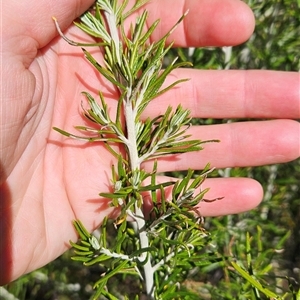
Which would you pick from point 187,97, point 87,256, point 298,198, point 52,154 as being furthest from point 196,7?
point 298,198

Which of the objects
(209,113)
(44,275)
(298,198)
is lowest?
(44,275)

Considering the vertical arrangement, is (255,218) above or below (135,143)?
below

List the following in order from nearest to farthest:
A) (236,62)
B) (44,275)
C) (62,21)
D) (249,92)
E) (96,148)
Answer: (62,21), (96,148), (249,92), (44,275), (236,62)

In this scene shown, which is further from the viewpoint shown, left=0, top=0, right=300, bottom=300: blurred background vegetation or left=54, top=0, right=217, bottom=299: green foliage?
left=0, top=0, right=300, bottom=300: blurred background vegetation

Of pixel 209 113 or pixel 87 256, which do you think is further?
pixel 209 113

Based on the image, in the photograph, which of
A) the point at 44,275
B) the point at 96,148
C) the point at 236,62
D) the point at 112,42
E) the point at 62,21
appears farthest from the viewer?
the point at 236,62

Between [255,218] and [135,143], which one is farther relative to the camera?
[255,218]

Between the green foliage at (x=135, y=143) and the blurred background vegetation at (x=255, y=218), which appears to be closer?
the green foliage at (x=135, y=143)

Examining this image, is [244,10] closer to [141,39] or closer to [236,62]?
[141,39]
